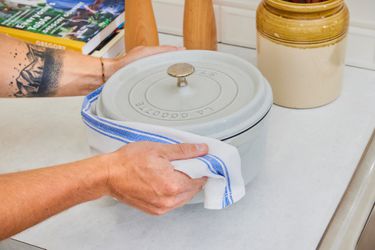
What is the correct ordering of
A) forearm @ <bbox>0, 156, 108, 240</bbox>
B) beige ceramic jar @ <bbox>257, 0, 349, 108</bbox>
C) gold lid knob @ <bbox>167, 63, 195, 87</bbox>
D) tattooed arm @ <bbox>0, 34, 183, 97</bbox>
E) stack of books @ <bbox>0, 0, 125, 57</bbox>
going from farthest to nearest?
stack of books @ <bbox>0, 0, 125, 57</bbox> < tattooed arm @ <bbox>0, 34, 183, 97</bbox> < beige ceramic jar @ <bbox>257, 0, 349, 108</bbox> < gold lid knob @ <bbox>167, 63, 195, 87</bbox> < forearm @ <bbox>0, 156, 108, 240</bbox>

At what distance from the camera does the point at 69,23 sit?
1.24 metres

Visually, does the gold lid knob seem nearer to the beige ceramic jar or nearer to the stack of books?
the beige ceramic jar

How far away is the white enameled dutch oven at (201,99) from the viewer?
0.83m

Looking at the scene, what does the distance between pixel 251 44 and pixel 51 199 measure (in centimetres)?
64

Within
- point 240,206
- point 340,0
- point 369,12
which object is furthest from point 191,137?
point 369,12

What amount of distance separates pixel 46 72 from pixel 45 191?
37 cm

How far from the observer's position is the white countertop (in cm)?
86

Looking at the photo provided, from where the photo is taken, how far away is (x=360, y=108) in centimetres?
107

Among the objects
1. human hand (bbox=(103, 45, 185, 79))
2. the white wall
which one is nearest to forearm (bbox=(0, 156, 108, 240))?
human hand (bbox=(103, 45, 185, 79))

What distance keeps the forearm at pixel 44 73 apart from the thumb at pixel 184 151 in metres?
0.34

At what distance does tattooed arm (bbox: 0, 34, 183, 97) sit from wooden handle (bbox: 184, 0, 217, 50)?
0.14m

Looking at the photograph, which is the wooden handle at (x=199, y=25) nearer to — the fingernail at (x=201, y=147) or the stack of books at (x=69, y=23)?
the stack of books at (x=69, y=23)

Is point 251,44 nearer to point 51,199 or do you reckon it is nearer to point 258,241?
point 258,241

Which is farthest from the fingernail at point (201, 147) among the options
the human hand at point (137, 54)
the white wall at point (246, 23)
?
the white wall at point (246, 23)
